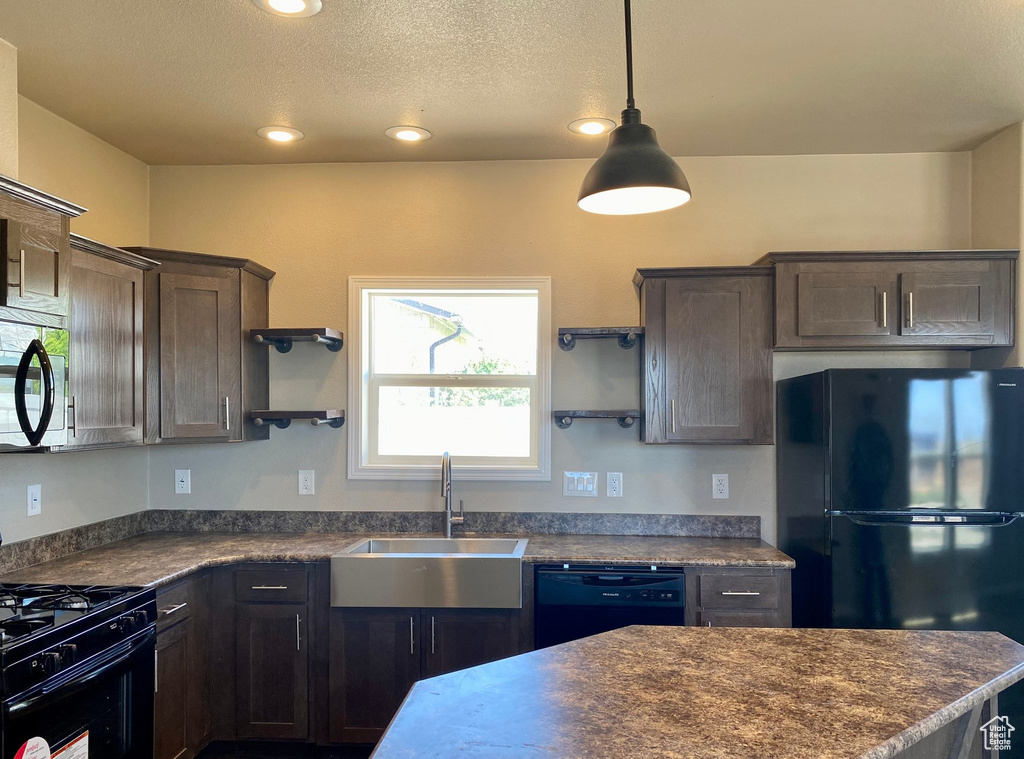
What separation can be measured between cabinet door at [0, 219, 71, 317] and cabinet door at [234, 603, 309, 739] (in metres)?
1.47

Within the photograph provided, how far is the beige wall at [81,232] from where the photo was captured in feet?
9.29

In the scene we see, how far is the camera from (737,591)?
298cm

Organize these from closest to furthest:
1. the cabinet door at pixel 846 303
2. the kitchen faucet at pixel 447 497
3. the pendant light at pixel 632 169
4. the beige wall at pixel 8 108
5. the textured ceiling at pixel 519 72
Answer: the pendant light at pixel 632 169
the textured ceiling at pixel 519 72
the beige wall at pixel 8 108
the cabinet door at pixel 846 303
the kitchen faucet at pixel 447 497

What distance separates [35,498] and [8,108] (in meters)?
1.49

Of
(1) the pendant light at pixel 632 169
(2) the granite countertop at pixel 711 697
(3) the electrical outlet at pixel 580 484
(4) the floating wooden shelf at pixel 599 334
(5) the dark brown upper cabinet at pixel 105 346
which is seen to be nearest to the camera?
(2) the granite countertop at pixel 711 697

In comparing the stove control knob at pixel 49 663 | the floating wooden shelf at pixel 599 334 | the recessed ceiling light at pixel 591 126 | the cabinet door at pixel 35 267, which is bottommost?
the stove control knob at pixel 49 663

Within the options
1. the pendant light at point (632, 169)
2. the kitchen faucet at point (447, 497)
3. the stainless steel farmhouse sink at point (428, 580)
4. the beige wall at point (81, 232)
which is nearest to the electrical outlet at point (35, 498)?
the beige wall at point (81, 232)

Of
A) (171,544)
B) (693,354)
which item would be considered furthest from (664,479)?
(171,544)

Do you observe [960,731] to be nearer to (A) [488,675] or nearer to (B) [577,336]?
(A) [488,675]

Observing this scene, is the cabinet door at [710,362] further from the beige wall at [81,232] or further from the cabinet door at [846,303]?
the beige wall at [81,232]

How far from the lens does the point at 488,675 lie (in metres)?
1.63

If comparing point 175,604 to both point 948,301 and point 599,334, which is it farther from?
point 948,301

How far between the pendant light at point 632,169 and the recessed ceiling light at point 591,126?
3.96 feet

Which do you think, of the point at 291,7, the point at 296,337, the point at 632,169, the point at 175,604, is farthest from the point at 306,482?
the point at 632,169
